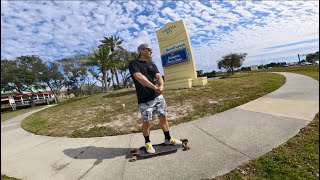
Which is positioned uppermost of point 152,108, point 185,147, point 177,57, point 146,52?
point 177,57

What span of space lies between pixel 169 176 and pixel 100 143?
2377mm

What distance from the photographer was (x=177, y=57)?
16.0m

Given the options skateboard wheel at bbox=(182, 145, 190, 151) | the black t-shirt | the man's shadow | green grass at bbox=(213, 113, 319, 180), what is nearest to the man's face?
the black t-shirt

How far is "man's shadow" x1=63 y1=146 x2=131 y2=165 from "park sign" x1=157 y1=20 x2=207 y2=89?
10923 millimetres

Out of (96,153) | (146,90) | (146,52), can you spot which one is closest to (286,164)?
(146,90)

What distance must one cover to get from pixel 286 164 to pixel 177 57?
13525mm

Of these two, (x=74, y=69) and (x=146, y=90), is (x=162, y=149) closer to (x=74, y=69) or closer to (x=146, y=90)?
(x=146, y=90)

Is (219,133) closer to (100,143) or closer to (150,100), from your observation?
(150,100)

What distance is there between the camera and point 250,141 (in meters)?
3.79

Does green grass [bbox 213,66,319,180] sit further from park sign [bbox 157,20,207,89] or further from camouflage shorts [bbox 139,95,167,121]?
park sign [bbox 157,20,207,89]

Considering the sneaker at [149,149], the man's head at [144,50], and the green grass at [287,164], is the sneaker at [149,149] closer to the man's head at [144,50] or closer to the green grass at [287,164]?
the green grass at [287,164]

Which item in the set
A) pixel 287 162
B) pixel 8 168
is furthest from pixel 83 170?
pixel 287 162

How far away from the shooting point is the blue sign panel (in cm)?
1560

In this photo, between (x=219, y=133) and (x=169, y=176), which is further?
(x=219, y=133)
